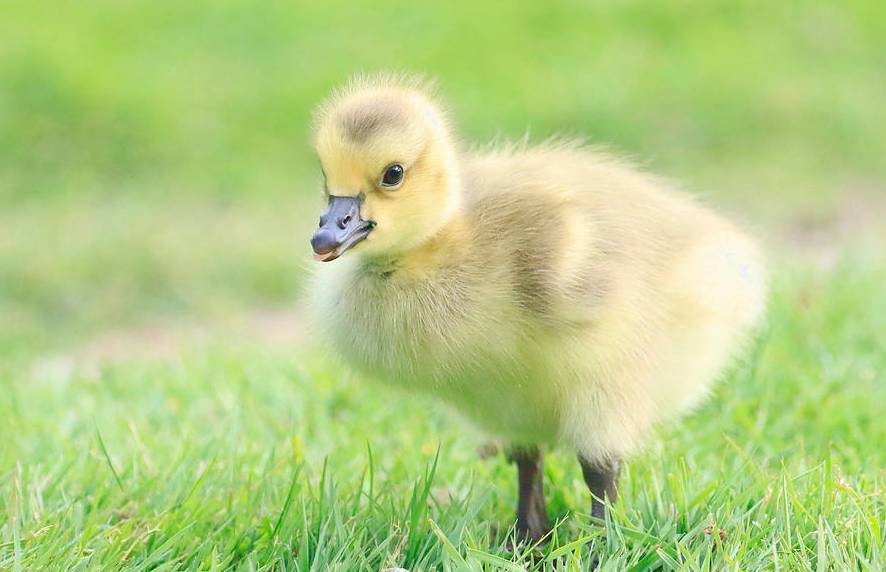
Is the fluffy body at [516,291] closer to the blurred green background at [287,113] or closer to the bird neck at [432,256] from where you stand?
the bird neck at [432,256]

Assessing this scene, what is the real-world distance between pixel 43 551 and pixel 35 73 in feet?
19.4

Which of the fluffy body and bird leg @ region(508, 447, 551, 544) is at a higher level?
the fluffy body

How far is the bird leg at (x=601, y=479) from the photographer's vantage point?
2.62 m

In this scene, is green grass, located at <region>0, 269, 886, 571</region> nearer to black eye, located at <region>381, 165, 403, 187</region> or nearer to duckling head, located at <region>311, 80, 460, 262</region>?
duckling head, located at <region>311, 80, 460, 262</region>

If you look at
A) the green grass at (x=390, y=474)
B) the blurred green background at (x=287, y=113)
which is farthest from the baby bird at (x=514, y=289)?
the blurred green background at (x=287, y=113)

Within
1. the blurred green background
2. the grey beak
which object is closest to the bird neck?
the grey beak

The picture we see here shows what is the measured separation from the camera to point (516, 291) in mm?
2451

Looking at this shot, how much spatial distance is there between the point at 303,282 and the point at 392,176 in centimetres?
69

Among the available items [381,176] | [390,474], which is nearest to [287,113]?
[390,474]

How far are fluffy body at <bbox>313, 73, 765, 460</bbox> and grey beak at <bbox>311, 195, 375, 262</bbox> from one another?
0.03 m

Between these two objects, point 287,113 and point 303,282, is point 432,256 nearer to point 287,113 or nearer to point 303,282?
point 303,282

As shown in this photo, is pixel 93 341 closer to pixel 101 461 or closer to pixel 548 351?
pixel 101 461

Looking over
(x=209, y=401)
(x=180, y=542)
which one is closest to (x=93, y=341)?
(x=209, y=401)

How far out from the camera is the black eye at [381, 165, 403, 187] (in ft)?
7.91
